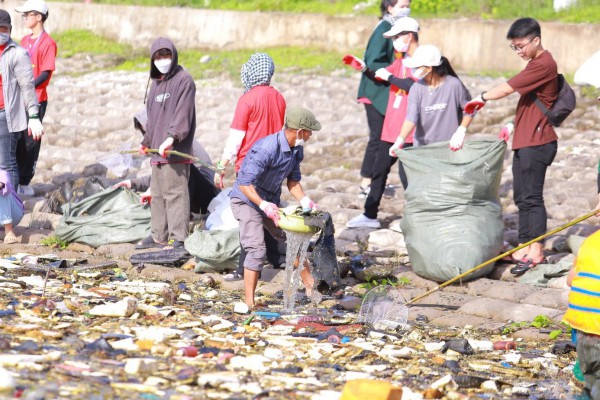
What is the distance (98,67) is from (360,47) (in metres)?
5.04

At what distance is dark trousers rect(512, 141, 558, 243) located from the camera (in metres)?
8.90

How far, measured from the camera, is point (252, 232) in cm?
822

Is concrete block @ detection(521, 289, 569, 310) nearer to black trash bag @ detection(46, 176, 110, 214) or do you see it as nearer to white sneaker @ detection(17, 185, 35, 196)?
black trash bag @ detection(46, 176, 110, 214)

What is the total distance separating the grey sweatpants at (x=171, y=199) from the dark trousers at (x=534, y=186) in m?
2.89

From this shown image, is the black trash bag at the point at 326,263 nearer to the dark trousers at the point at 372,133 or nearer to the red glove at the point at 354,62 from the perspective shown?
the red glove at the point at 354,62

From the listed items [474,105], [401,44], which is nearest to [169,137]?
[401,44]

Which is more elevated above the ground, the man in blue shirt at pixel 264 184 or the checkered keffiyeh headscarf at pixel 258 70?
the checkered keffiyeh headscarf at pixel 258 70

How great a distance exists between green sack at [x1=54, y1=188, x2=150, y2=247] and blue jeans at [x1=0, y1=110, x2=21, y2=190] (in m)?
→ 0.63


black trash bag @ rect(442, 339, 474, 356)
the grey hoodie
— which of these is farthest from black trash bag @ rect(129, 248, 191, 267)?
black trash bag @ rect(442, 339, 474, 356)

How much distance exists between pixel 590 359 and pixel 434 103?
4.00 meters

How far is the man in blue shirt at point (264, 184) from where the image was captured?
798cm

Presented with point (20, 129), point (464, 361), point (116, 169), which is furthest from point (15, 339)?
point (116, 169)

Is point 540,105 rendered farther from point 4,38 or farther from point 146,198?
point 4,38

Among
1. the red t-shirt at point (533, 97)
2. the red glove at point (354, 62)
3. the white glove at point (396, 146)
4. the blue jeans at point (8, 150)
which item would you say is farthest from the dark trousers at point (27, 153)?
the red t-shirt at point (533, 97)
